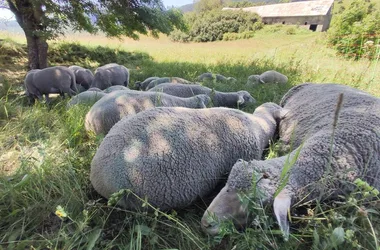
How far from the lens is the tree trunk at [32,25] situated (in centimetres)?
753

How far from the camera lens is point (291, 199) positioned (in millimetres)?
1407

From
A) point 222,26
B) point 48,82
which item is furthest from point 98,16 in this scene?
point 222,26

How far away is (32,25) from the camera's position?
7.79 metres

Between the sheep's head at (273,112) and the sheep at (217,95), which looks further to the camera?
the sheep at (217,95)

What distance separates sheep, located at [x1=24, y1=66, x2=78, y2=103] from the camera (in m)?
4.94

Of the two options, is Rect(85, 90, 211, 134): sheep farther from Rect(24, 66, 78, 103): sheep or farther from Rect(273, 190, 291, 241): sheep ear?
Rect(24, 66, 78, 103): sheep

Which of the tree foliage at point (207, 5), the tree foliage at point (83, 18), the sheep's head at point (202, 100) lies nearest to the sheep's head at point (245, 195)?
the sheep's head at point (202, 100)

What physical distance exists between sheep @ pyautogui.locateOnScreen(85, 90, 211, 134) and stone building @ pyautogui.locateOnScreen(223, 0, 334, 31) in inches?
1478

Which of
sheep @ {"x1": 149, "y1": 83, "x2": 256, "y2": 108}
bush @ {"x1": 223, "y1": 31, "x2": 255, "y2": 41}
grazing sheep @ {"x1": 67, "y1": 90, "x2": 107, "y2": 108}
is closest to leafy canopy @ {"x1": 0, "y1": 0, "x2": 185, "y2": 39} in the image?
grazing sheep @ {"x1": 67, "y1": 90, "x2": 107, "y2": 108}

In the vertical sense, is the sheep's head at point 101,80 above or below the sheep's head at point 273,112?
below

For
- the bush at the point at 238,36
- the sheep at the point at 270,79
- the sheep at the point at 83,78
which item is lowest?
the bush at the point at 238,36

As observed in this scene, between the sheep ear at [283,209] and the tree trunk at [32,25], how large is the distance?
8.34 meters

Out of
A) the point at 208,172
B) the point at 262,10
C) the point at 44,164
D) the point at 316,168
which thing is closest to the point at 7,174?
the point at 44,164

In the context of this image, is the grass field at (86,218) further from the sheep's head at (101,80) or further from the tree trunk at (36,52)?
the tree trunk at (36,52)
